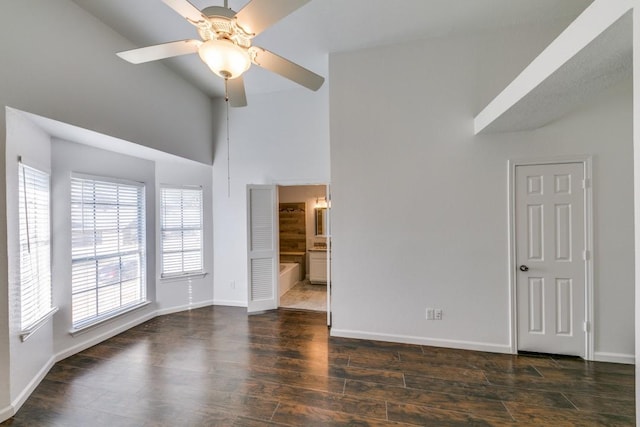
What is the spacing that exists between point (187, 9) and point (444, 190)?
277 cm

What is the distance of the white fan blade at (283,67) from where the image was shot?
173cm

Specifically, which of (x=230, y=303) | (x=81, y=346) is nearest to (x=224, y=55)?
(x=81, y=346)

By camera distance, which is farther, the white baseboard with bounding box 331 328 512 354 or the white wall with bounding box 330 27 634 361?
the white baseboard with bounding box 331 328 512 354

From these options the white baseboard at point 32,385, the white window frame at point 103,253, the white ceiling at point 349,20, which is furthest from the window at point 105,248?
the white ceiling at point 349,20

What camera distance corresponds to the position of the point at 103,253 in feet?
10.9

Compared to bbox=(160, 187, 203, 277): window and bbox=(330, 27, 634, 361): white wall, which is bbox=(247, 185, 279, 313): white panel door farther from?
bbox=(330, 27, 634, 361): white wall

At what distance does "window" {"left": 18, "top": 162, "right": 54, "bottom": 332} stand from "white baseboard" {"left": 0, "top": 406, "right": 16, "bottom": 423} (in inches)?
21.9

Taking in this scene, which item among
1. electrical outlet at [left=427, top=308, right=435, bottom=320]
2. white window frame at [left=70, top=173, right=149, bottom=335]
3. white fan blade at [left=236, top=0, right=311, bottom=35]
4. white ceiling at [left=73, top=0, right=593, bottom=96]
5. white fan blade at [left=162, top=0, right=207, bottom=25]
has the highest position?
white ceiling at [left=73, top=0, right=593, bottom=96]

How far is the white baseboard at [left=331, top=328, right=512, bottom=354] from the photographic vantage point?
285 centimetres

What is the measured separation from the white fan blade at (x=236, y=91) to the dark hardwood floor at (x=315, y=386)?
8.12 feet

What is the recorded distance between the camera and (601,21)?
1.39 m

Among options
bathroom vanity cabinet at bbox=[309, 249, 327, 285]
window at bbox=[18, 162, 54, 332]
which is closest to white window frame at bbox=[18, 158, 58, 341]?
window at bbox=[18, 162, 54, 332]

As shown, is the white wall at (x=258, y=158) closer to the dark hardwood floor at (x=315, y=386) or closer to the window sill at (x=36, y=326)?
the dark hardwood floor at (x=315, y=386)

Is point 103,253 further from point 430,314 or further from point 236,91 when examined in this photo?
point 430,314
